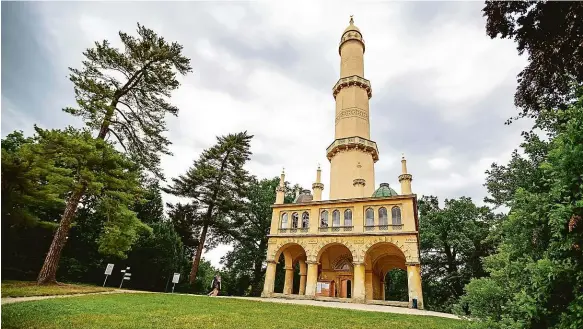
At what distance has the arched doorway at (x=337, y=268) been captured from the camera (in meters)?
25.4

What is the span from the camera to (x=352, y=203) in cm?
2425

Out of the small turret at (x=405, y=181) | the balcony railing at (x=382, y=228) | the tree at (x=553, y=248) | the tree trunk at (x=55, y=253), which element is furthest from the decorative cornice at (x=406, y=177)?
the tree trunk at (x=55, y=253)

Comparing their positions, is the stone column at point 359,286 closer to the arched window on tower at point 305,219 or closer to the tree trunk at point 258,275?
the arched window on tower at point 305,219

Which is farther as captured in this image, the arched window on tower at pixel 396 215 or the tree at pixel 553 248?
the arched window on tower at pixel 396 215

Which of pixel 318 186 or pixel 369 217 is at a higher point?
pixel 318 186

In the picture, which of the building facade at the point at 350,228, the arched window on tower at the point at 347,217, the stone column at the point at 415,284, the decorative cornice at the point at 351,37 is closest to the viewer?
the stone column at the point at 415,284

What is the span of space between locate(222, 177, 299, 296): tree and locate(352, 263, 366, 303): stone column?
13875mm

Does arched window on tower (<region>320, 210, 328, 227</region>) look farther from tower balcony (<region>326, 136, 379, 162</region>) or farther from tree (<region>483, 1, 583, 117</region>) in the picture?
tree (<region>483, 1, 583, 117</region>)

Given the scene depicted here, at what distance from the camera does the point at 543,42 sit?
704 cm

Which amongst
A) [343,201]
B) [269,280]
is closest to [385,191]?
[343,201]

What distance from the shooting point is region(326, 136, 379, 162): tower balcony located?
29094mm

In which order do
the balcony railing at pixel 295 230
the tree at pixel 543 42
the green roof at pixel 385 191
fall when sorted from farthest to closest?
1. the green roof at pixel 385 191
2. the balcony railing at pixel 295 230
3. the tree at pixel 543 42

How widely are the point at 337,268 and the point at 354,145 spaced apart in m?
11.3

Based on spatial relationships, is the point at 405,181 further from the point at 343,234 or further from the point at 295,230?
the point at 295,230
